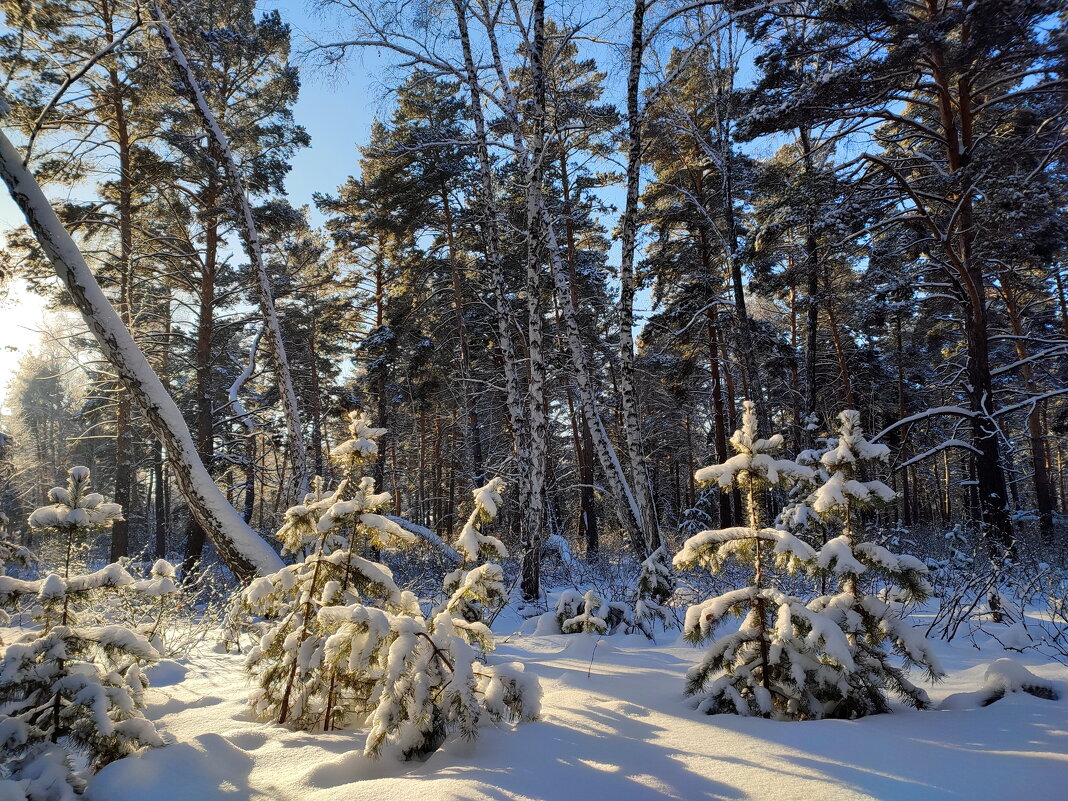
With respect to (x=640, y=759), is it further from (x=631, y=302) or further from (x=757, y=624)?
(x=631, y=302)

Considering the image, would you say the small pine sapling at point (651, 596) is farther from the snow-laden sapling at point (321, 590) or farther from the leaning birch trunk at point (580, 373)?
the snow-laden sapling at point (321, 590)

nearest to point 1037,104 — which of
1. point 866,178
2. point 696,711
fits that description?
point 866,178

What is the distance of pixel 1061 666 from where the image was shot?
3.85 m

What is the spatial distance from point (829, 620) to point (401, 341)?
15.2 m

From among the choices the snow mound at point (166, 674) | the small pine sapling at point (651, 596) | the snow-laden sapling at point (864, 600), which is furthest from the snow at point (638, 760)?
the small pine sapling at point (651, 596)

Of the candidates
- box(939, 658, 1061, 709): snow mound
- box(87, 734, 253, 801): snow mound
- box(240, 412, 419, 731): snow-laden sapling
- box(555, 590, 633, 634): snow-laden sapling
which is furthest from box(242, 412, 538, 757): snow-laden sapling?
box(939, 658, 1061, 709): snow mound

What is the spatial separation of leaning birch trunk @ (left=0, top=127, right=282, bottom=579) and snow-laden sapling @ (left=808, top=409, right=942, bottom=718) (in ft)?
15.6

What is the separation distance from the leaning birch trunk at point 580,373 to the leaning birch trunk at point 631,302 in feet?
0.57

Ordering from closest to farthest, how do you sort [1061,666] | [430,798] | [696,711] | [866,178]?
1. [430,798]
2. [696,711]
3. [1061,666]
4. [866,178]

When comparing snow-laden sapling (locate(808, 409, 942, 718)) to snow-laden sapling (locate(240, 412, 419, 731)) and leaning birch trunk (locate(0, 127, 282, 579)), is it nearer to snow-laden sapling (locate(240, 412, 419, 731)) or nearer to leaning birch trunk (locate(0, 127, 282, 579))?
snow-laden sapling (locate(240, 412, 419, 731))

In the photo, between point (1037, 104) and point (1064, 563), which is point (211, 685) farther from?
point (1064, 563)

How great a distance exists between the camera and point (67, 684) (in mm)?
2389

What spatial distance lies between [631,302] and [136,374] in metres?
6.33

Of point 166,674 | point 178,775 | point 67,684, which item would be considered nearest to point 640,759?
point 178,775
